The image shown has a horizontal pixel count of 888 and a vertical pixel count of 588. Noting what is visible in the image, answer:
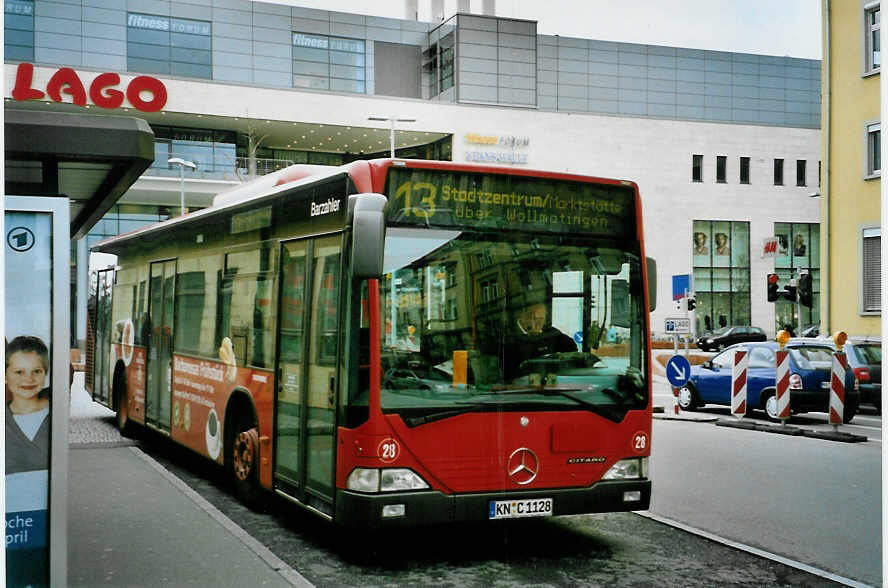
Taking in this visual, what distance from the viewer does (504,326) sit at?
6359mm

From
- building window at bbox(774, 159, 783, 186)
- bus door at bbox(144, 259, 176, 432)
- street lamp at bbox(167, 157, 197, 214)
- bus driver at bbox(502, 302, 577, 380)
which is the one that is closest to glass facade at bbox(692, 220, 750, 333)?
building window at bbox(774, 159, 783, 186)

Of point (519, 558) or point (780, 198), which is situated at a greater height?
point (780, 198)

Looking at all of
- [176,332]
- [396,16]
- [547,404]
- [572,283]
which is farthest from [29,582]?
[176,332]

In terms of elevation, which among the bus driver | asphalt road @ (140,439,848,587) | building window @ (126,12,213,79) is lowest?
asphalt road @ (140,439,848,587)

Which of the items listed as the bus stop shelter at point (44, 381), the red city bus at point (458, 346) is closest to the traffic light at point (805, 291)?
the red city bus at point (458, 346)

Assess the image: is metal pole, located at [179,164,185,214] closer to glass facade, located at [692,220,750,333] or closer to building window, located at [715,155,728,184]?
glass facade, located at [692,220,750,333]

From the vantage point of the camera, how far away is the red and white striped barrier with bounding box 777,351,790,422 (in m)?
15.1

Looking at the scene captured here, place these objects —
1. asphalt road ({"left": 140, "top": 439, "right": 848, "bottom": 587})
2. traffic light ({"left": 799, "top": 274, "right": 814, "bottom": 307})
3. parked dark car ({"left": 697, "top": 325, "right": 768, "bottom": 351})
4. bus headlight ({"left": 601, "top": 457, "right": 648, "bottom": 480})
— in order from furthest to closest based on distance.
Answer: parked dark car ({"left": 697, "top": 325, "right": 768, "bottom": 351}) → traffic light ({"left": 799, "top": 274, "right": 814, "bottom": 307}) → bus headlight ({"left": 601, "top": 457, "right": 648, "bottom": 480}) → asphalt road ({"left": 140, "top": 439, "right": 848, "bottom": 587})

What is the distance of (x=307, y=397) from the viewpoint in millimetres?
7008

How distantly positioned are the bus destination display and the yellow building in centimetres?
774

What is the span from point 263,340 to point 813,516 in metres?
4.74

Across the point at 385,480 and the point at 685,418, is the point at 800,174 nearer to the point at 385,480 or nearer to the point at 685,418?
the point at 685,418

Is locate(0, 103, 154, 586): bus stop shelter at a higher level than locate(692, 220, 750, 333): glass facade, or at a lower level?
lower

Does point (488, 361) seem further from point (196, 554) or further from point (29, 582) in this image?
point (29, 582)
